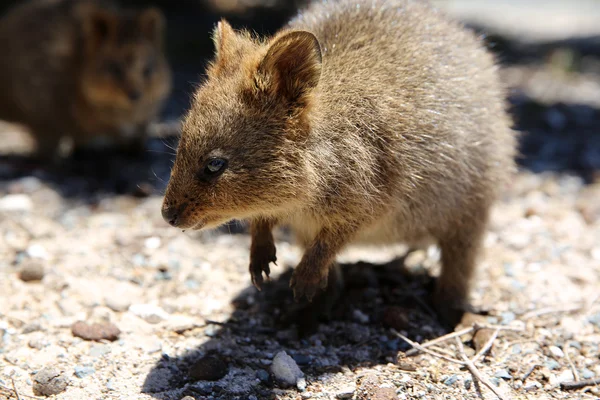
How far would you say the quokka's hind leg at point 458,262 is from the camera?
14.0 feet

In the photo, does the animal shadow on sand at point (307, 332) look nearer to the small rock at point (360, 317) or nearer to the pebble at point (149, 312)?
the small rock at point (360, 317)

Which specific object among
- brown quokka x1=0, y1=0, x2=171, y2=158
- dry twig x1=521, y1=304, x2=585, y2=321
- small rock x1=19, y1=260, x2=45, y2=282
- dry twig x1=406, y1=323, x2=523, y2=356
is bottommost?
dry twig x1=406, y1=323, x2=523, y2=356

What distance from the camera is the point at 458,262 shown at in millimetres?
4324

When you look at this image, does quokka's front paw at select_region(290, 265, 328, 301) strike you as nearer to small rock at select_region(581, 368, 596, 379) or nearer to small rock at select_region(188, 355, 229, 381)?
small rock at select_region(188, 355, 229, 381)

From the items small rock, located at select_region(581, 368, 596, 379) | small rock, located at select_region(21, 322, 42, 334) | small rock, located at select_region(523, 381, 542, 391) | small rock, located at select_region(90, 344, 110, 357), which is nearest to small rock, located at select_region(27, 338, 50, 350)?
small rock, located at select_region(21, 322, 42, 334)

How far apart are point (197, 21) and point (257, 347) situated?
8.73 m

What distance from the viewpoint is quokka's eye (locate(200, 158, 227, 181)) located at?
3.32m

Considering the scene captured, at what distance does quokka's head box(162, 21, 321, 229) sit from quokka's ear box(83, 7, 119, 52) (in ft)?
13.9

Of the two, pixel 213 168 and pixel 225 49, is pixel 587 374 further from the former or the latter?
pixel 225 49

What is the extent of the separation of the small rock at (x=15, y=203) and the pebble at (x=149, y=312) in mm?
2084

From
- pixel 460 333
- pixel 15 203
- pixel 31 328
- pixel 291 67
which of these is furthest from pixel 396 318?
pixel 15 203

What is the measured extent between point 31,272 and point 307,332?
197 cm

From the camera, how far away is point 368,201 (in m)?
3.65

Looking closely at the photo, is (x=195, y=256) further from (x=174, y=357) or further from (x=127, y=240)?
(x=174, y=357)
